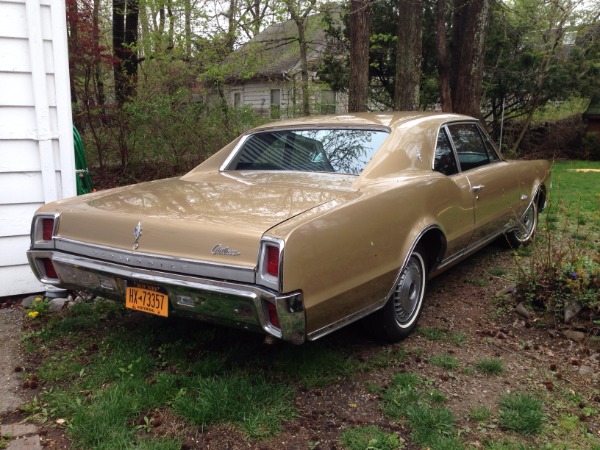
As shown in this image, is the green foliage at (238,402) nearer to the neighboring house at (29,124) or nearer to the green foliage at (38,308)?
the green foliage at (38,308)

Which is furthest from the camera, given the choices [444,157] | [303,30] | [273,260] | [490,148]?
[303,30]

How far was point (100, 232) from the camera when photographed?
2889 millimetres

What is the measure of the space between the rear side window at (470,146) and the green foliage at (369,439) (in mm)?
2433

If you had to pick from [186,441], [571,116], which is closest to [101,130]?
[186,441]

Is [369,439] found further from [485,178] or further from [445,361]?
[485,178]

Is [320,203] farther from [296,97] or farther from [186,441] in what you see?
[296,97]

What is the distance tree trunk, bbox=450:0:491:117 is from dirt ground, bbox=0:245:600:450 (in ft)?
20.4

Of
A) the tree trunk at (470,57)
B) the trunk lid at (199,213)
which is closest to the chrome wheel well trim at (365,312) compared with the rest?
the trunk lid at (199,213)

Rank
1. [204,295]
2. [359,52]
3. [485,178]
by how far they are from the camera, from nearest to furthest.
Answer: [204,295], [485,178], [359,52]

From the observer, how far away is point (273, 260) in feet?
7.83

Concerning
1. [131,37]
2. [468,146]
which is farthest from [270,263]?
[131,37]

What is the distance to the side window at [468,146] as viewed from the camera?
4336 millimetres

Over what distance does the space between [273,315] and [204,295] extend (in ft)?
1.21

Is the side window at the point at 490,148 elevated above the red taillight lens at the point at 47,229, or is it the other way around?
the side window at the point at 490,148
